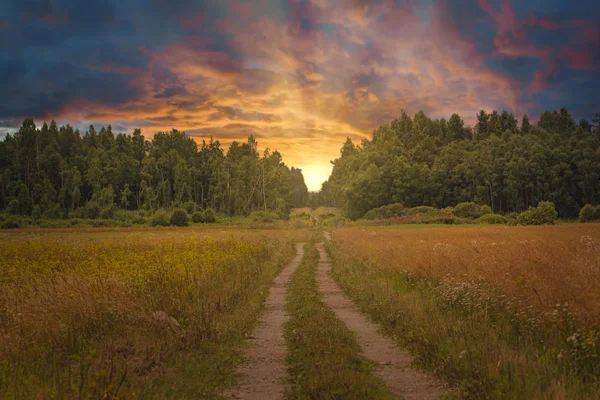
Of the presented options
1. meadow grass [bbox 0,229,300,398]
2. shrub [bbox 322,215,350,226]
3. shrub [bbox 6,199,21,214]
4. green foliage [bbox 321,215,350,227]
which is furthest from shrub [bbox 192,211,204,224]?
meadow grass [bbox 0,229,300,398]

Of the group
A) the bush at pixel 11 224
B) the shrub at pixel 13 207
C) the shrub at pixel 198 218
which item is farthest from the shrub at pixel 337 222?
the shrub at pixel 13 207

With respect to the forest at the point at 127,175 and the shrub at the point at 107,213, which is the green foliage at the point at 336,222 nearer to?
the forest at the point at 127,175

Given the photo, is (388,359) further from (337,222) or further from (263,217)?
(263,217)

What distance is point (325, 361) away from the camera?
26.2ft

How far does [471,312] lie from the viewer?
36.8 feet

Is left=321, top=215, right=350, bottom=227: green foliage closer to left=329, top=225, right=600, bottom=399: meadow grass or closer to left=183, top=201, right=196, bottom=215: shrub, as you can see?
left=183, top=201, right=196, bottom=215: shrub

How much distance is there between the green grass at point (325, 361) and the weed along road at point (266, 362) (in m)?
0.24

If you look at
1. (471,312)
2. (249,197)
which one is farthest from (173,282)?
(249,197)

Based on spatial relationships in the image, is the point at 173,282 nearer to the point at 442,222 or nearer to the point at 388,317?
the point at 388,317

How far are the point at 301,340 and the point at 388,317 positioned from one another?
11.0 feet

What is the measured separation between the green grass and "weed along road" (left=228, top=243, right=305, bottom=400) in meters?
0.24

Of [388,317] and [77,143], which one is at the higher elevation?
[77,143]

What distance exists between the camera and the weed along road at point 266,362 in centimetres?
686

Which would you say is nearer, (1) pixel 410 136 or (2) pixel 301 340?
(2) pixel 301 340
